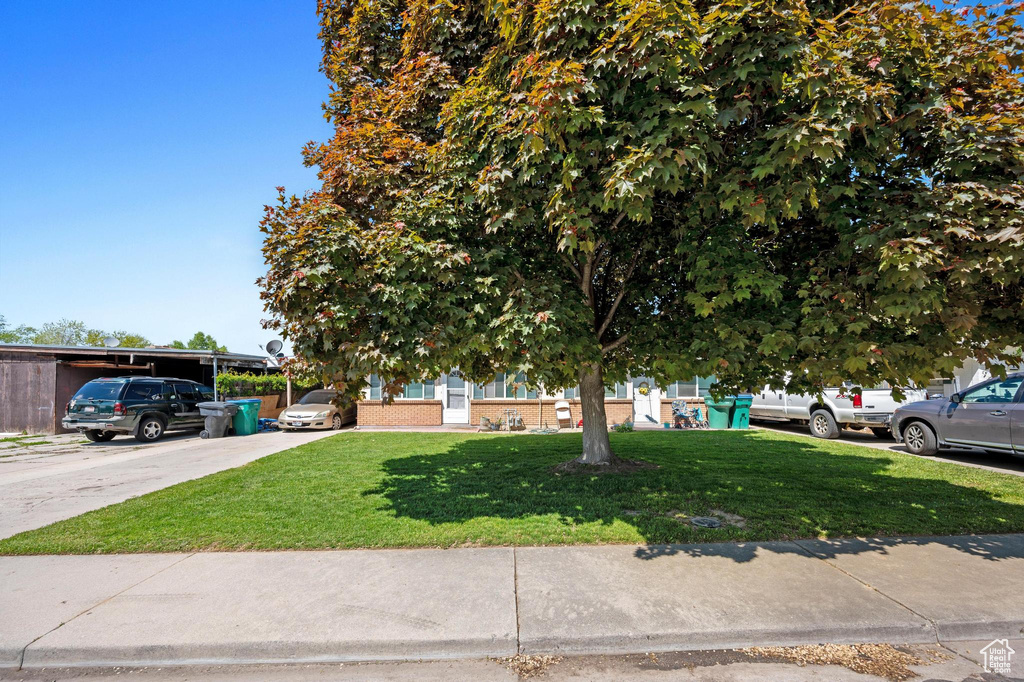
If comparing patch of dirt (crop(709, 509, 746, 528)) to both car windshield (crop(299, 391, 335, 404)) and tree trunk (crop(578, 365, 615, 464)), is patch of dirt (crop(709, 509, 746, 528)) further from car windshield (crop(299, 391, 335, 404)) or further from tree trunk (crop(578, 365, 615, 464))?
car windshield (crop(299, 391, 335, 404))

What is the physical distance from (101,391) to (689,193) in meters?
16.0

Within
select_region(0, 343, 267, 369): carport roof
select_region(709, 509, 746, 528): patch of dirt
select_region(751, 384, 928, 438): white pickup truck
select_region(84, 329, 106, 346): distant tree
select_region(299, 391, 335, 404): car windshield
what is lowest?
select_region(709, 509, 746, 528): patch of dirt

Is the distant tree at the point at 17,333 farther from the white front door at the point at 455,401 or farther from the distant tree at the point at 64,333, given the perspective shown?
the white front door at the point at 455,401

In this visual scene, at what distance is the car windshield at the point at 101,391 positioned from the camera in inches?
526

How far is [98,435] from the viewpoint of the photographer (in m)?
14.2

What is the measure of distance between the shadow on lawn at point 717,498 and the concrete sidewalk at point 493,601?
1.10ft

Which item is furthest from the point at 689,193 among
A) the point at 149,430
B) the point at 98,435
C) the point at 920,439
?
the point at 98,435

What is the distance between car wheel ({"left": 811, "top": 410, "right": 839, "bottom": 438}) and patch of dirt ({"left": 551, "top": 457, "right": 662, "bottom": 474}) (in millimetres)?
7849

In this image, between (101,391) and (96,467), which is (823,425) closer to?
(96,467)

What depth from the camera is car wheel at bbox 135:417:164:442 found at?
1385cm

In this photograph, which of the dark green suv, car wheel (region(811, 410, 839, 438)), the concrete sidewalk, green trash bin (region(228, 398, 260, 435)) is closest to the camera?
the concrete sidewalk

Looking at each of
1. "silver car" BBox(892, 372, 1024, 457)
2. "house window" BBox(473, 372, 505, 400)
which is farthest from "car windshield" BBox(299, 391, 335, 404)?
"silver car" BBox(892, 372, 1024, 457)

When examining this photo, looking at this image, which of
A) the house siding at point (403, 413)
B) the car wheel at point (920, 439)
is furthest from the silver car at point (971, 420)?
the house siding at point (403, 413)

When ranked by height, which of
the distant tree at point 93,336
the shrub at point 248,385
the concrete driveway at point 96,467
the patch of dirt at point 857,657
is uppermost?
the distant tree at point 93,336
